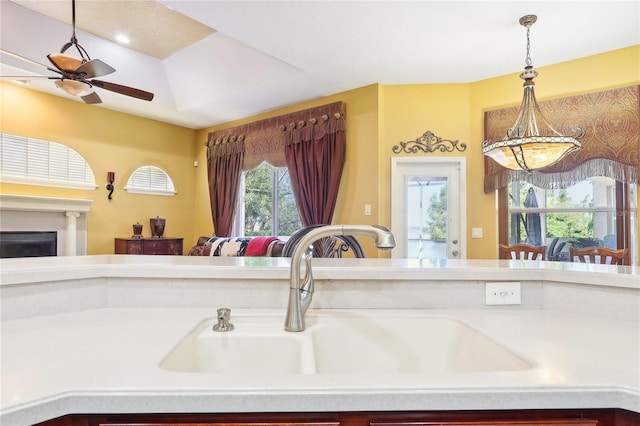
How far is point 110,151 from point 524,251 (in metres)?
5.35

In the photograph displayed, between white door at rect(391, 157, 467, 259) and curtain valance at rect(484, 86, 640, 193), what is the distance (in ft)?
1.95

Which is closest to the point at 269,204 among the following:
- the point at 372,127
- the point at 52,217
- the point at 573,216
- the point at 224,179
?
the point at 224,179

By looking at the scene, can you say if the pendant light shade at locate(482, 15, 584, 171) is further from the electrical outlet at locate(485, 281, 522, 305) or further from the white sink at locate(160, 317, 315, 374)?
the white sink at locate(160, 317, 315, 374)

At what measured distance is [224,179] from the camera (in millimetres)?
5703

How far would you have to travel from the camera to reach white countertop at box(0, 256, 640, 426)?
64 cm

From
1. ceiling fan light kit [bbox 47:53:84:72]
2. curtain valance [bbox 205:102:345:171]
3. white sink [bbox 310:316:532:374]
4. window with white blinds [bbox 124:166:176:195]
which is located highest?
curtain valance [bbox 205:102:345:171]

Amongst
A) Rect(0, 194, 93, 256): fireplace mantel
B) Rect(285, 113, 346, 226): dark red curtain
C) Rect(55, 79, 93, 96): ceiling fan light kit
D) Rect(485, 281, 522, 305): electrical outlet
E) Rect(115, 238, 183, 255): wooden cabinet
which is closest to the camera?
Rect(485, 281, 522, 305): electrical outlet

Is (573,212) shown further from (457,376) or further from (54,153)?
(54,153)

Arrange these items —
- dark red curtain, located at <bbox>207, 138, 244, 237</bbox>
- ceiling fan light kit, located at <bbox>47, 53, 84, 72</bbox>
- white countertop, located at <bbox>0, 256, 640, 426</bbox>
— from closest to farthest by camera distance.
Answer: white countertop, located at <bbox>0, 256, 640, 426</bbox>, ceiling fan light kit, located at <bbox>47, 53, 84, 72</bbox>, dark red curtain, located at <bbox>207, 138, 244, 237</bbox>

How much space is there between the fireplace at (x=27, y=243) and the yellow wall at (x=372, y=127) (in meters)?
0.49

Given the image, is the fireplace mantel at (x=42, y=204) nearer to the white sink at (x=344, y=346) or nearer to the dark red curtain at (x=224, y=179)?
the dark red curtain at (x=224, y=179)

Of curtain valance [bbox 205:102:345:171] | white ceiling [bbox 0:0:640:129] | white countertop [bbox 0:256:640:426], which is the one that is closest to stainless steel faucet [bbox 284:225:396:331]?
white countertop [bbox 0:256:640:426]

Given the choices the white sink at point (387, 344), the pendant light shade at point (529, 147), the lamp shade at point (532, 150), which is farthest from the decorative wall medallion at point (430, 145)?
the white sink at point (387, 344)

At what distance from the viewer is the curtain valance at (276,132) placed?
14.8 ft
